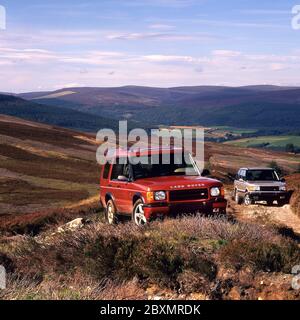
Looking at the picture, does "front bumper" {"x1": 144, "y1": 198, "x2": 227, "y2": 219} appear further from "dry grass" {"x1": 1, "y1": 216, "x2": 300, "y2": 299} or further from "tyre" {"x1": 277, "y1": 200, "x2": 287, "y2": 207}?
"tyre" {"x1": 277, "y1": 200, "x2": 287, "y2": 207}

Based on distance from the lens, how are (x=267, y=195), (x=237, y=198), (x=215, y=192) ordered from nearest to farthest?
(x=215, y=192) < (x=267, y=195) < (x=237, y=198)

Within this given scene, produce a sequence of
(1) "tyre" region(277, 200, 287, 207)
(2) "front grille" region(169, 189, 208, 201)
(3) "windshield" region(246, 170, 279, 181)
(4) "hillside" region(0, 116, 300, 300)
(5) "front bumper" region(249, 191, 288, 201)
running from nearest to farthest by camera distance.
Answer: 1. (4) "hillside" region(0, 116, 300, 300)
2. (2) "front grille" region(169, 189, 208, 201)
3. (5) "front bumper" region(249, 191, 288, 201)
4. (1) "tyre" region(277, 200, 287, 207)
5. (3) "windshield" region(246, 170, 279, 181)

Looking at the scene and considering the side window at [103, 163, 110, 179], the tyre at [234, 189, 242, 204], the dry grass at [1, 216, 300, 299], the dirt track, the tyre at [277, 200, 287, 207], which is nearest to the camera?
the dry grass at [1, 216, 300, 299]

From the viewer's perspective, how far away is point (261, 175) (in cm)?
2520

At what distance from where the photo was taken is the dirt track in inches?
731

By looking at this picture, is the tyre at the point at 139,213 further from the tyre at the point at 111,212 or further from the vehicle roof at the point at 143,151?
the vehicle roof at the point at 143,151

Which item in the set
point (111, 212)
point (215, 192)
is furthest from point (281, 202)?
point (215, 192)

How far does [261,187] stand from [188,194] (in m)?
11.7

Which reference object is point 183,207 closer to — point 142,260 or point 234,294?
point 142,260

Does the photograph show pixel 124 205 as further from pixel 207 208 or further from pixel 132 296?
pixel 132 296

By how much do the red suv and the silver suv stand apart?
9.98 metres

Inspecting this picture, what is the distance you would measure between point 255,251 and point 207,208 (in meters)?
4.58

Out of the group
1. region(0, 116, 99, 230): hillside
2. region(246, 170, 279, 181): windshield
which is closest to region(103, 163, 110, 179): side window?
region(246, 170, 279, 181): windshield
